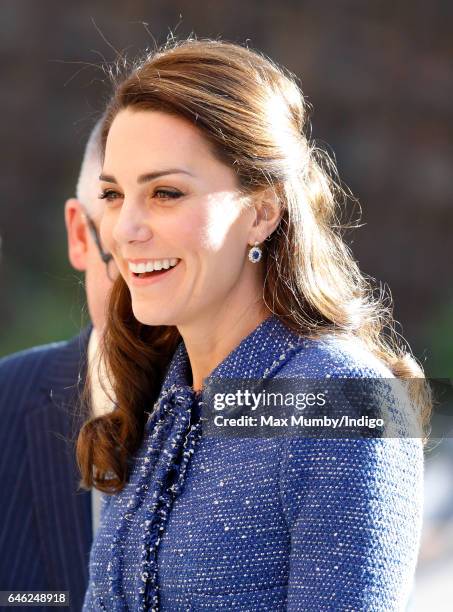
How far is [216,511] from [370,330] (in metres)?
0.44

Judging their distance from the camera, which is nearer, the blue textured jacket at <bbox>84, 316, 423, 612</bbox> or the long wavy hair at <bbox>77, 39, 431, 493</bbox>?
the blue textured jacket at <bbox>84, 316, 423, 612</bbox>

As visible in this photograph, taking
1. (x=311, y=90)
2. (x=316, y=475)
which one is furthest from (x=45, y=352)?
(x=311, y=90)

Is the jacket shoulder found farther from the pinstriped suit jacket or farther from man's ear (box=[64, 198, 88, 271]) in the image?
man's ear (box=[64, 198, 88, 271])

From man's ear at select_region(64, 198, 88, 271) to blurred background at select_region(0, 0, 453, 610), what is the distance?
3508 mm

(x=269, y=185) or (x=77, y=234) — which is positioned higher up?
(x=77, y=234)

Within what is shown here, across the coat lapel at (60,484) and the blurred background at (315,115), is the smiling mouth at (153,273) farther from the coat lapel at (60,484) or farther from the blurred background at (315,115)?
the blurred background at (315,115)

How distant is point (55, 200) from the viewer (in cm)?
670

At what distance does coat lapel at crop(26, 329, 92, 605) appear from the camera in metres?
2.48

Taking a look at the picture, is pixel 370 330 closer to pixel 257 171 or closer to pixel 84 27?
pixel 257 171

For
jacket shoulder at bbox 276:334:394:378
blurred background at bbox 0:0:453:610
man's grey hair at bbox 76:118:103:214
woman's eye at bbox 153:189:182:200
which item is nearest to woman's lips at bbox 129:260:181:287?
woman's eye at bbox 153:189:182:200

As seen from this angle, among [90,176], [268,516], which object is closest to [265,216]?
[268,516]

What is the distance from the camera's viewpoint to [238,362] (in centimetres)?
175

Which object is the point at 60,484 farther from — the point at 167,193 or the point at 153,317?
the point at 167,193

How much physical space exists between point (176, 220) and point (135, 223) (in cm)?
7
